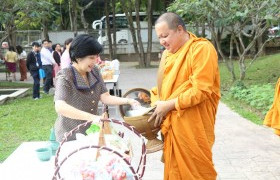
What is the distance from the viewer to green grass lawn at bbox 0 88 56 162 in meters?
6.42

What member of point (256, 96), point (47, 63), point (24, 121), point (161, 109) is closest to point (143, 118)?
point (161, 109)

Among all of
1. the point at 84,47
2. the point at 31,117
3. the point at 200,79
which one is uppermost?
the point at 84,47

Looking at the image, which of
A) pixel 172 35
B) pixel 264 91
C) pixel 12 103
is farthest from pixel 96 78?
pixel 12 103

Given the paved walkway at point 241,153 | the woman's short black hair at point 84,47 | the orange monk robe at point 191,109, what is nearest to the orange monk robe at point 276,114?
the paved walkway at point 241,153

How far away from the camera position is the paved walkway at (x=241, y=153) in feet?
15.0

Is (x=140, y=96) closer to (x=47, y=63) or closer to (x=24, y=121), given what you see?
(x=24, y=121)

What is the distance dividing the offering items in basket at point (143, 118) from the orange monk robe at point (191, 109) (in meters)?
0.08

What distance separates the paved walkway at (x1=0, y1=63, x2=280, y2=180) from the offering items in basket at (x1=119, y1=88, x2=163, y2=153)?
57.8 inches

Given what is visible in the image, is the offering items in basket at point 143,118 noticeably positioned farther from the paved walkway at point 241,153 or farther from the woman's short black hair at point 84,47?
the paved walkway at point 241,153

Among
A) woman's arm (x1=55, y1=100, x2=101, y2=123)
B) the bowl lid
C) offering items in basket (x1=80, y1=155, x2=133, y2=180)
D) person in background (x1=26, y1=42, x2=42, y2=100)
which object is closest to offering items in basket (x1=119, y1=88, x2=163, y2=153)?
the bowl lid

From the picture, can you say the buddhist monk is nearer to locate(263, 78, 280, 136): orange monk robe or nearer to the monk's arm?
the monk's arm

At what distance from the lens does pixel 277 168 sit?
4.67 metres

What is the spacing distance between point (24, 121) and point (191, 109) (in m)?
5.58

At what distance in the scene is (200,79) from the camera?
2822 millimetres
